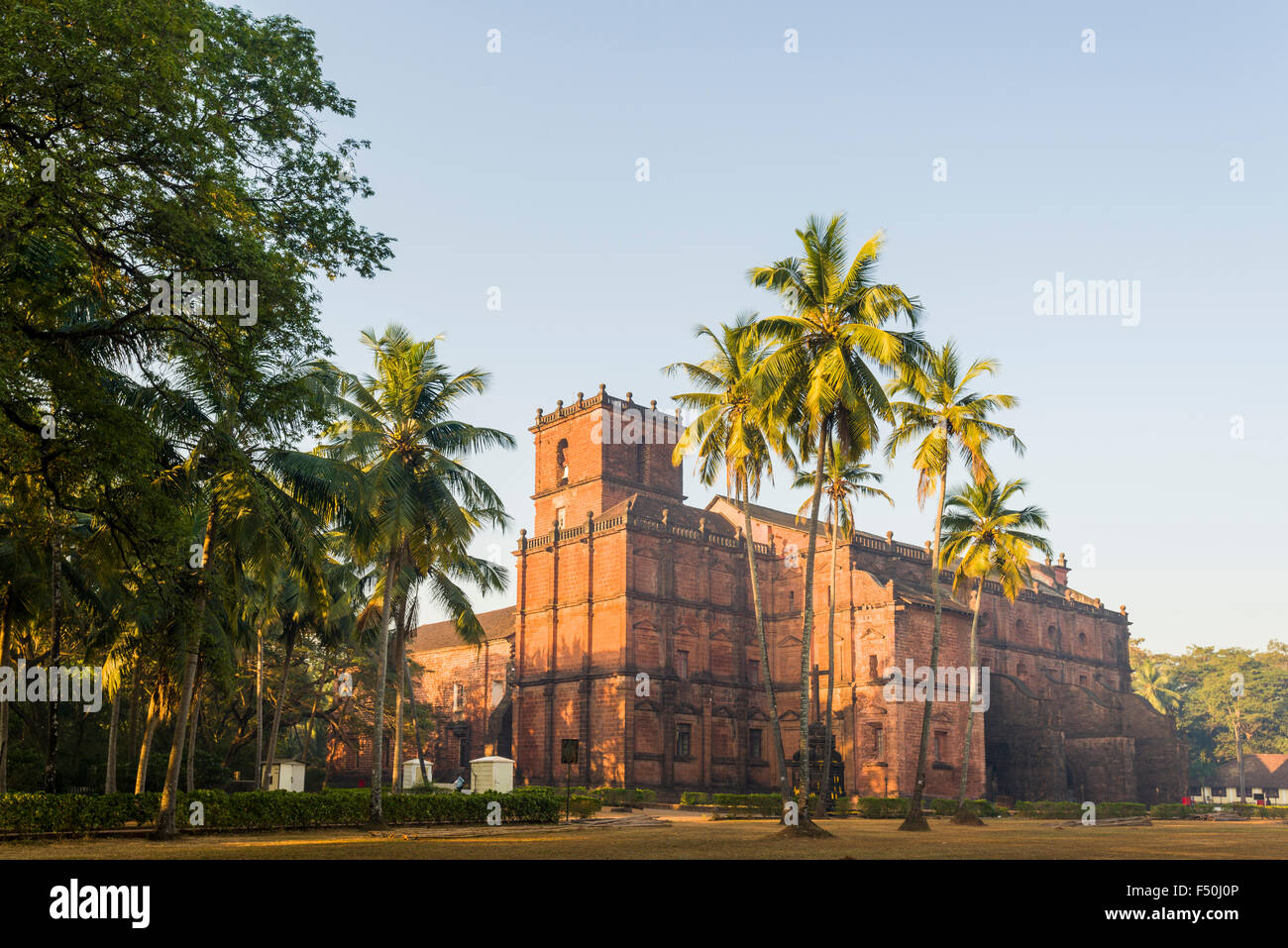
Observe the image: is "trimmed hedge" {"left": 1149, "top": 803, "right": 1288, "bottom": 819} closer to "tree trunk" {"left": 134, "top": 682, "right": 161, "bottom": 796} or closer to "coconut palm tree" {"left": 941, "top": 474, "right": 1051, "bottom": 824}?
"coconut palm tree" {"left": 941, "top": 474, "right": 1051, "bottom": 824}

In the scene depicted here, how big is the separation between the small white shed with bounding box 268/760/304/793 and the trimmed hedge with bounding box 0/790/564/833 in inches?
289

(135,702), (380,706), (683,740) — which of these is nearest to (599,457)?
(683,740)

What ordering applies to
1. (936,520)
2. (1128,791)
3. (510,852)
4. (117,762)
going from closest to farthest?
(510,852), (936,520), (117,762), (1128,791)

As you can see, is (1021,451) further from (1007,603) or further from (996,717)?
(1007,603)

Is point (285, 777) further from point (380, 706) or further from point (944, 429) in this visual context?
point (944, 429)

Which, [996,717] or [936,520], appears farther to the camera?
[996,717]

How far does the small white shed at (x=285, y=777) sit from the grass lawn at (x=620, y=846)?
986 centimetres

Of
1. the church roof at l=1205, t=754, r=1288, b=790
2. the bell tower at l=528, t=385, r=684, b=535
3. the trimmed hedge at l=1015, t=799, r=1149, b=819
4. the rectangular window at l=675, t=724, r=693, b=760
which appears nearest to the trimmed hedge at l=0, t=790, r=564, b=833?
the rectangular window at l=675, t=724, r=693, b=760

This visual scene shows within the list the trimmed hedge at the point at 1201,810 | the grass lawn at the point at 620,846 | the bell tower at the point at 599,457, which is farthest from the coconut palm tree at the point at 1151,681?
the grass lawn at the point at 620,846

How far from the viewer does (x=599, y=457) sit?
63.1 m

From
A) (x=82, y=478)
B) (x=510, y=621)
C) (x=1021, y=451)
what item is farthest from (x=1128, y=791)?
(x=82, y=478)

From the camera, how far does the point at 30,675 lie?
33406mm

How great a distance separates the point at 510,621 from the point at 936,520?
44.0m

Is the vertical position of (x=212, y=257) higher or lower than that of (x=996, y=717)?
higher
